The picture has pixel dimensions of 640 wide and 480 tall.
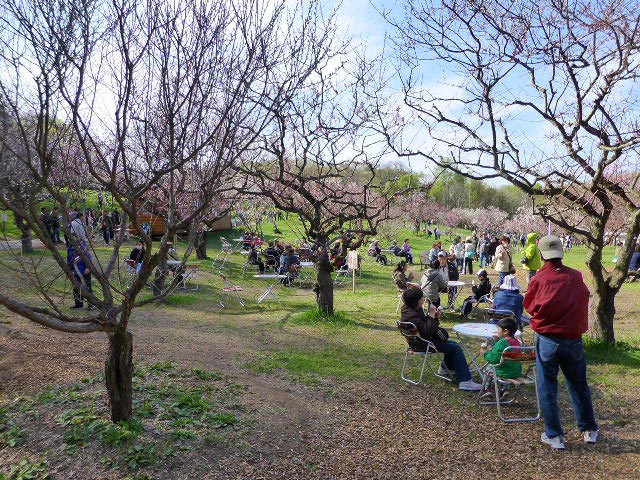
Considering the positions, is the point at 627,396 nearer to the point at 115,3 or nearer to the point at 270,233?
the point at 115,3

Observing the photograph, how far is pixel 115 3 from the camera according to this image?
12.2 feet

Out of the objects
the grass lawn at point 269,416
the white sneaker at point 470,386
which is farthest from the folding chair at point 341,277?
the white sneaker at point 470,386

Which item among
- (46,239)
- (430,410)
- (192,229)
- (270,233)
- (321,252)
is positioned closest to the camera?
(46,239)

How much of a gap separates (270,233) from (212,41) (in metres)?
34.4

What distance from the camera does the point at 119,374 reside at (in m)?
4.10

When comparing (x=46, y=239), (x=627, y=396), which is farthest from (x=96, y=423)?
(x=627, y=396)

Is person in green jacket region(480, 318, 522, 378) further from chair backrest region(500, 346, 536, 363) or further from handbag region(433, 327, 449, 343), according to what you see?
handbag region(433, 327, 449, 343)

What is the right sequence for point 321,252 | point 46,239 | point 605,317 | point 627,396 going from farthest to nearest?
1. point 321,252
2. point 605,317
3. point 627,396
4. point 46,239

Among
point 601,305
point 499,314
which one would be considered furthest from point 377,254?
point 601,305

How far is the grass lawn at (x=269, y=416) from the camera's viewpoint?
12.5 feet

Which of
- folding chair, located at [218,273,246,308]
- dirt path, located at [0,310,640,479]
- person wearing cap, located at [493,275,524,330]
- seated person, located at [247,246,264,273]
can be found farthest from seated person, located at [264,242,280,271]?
dirt path, located at [0,310,640,479]

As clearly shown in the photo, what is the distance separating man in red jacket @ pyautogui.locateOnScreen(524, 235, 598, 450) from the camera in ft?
13.5

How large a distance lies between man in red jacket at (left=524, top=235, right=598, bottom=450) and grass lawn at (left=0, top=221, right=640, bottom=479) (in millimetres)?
236

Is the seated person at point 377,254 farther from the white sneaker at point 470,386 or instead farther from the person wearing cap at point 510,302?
the white sneaker at point 470,386
